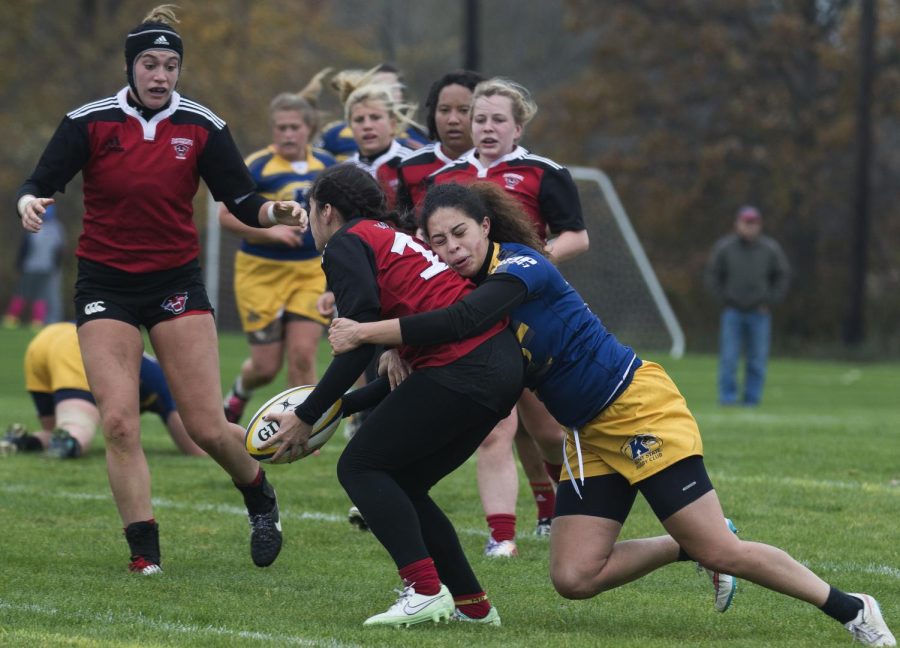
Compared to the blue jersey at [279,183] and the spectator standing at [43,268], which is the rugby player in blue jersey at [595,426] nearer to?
the blue jersey at [279,183]

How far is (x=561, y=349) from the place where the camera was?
482 centimetres

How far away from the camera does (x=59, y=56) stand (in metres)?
31.8

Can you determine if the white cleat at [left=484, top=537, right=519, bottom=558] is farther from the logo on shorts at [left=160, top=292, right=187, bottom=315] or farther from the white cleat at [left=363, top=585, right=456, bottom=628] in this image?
the logo on shorts at [left=160, top=292, right=187, bottom=315]

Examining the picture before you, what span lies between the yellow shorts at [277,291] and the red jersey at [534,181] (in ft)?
9.92

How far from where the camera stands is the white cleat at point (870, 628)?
14.8 feet

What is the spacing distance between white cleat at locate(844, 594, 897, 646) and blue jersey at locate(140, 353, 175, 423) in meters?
5.71

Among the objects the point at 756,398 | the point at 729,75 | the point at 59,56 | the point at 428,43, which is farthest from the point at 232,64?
the point at 756,398

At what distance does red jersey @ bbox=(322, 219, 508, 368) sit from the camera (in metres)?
4.74

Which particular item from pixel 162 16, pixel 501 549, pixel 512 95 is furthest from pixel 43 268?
pixel 501 549

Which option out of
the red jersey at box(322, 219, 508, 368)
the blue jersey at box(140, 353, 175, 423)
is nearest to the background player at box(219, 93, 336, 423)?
the blue jersey at box(140, 353, 175, 423)

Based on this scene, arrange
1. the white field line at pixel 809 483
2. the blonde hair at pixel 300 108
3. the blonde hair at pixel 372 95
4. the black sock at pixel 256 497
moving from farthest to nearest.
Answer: the blonde hair at pixel 300 108
the blonde hair at pixel 372 95
the white field line at pixel 809 483
the black sock at pixel 256 497

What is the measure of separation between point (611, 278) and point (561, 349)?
15.6 meters

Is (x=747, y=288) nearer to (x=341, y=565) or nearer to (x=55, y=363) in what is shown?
(x=55, y=363)

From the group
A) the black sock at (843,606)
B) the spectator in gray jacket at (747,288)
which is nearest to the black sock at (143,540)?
the black sock at (843,606)
